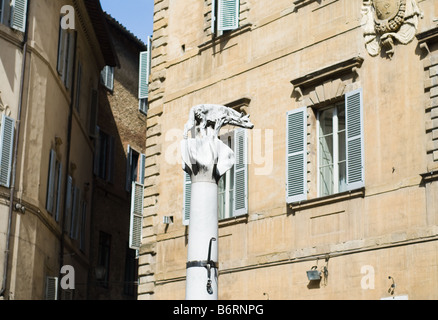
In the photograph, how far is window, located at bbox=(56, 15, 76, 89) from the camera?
23562mm

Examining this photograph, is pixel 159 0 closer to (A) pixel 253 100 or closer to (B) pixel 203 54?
(B) pixel 203 54

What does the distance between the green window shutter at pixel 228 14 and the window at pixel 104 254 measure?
35.0ft

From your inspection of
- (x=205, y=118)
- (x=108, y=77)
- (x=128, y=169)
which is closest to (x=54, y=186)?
(x=128, y=169)

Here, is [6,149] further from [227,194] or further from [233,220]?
[233,220]

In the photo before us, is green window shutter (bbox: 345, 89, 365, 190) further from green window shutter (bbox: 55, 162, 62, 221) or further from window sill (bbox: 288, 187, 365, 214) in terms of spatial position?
green window shutter (bbox: 55, 162, 62, 221)

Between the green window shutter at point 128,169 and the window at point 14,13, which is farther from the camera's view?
the green window shutter at point 128,169

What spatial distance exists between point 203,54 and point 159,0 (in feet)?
8.53

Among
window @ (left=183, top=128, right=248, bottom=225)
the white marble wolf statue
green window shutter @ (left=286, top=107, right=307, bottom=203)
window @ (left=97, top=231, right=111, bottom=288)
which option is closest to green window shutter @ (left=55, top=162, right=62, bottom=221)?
window @ (left=97, top=231, right=111, bottom=288)

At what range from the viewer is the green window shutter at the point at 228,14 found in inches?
768

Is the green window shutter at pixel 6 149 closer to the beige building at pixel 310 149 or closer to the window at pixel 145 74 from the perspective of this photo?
the beige building at pixel 310 149

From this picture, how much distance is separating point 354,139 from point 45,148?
8.54 meters

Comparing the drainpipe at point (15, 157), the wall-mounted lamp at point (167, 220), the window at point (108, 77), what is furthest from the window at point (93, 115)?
the wall-mounted lamp at point (167, 220)

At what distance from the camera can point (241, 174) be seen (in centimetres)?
1834

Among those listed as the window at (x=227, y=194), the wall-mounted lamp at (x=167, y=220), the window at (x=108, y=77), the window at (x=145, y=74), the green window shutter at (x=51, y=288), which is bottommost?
the green window shutter at (x=51, y=288)
